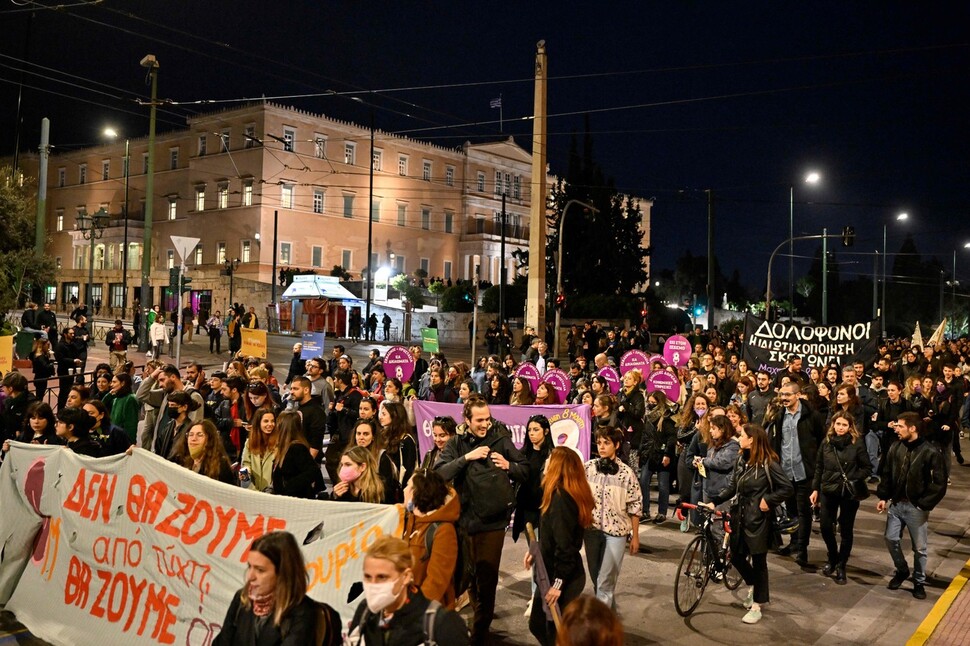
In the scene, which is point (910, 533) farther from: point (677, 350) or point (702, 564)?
point (677, 350)

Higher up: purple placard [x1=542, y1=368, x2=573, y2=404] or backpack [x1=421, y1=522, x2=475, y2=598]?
purple placard [x1=542, y1=368, x2=573, y2=404]

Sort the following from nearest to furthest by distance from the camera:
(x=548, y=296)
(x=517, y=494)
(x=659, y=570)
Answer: (x=517, y=494), (x=659, y=570), (x=548, y=296)

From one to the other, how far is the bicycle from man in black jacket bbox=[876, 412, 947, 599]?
5.37ft

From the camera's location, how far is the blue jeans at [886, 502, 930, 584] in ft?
27.9

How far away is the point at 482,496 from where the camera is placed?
262 inches

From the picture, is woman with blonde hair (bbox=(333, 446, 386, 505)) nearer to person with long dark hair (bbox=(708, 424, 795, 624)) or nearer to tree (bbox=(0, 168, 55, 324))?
person with long dark hair (bbox=(708, 424, 795, 624))

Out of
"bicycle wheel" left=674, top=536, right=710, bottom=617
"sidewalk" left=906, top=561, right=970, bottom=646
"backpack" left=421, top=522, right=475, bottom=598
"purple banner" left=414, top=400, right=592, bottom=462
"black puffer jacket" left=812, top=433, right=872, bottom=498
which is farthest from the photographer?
"purple banner" left=414, top=400, right=592, bottom=462

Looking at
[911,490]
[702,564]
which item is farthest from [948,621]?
[702,564]

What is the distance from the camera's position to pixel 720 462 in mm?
9109

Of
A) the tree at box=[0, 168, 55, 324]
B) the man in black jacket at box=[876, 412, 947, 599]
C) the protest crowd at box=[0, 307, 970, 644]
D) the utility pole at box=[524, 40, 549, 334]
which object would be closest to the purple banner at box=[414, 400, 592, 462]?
the protest crowd at box=[0, 307, 970, 644]

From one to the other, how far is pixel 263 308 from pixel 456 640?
53085 millimetres

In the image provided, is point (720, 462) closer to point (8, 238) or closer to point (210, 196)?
point (8, 238)

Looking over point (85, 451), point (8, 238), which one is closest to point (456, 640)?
point (85, 451)

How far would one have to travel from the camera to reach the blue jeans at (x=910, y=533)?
8492 mm
